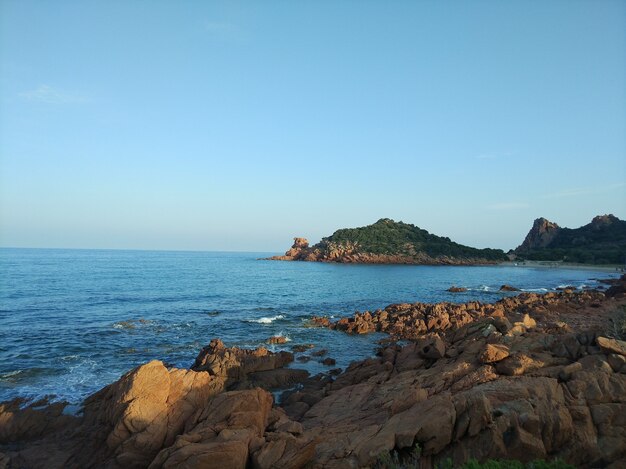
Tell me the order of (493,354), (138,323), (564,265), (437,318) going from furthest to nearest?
(564,265) < (138,323) < (437,318) < (493,354)

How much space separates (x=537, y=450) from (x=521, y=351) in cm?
598

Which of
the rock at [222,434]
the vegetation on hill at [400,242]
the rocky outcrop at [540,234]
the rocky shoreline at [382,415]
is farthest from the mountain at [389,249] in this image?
the rock at [222,434]

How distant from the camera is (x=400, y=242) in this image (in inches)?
6176

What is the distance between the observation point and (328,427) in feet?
43.4

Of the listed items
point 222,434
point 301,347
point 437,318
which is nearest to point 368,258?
point 437,318

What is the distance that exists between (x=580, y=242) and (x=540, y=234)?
20.6 metres

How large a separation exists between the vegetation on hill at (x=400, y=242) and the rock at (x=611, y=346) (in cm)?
13495

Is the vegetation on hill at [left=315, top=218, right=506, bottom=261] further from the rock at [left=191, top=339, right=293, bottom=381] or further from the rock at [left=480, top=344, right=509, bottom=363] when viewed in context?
the rock at [left=480, top=344, right=509, bottom=363]

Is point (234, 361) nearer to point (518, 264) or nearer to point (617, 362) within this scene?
point (617, 362)

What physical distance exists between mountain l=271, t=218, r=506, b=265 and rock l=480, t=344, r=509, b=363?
13078cm

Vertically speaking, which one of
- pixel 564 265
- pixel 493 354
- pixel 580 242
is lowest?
pixel 493 354

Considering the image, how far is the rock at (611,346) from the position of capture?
12.9m

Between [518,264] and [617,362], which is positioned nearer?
[617,362]

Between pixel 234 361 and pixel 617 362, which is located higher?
pixel 617 362
